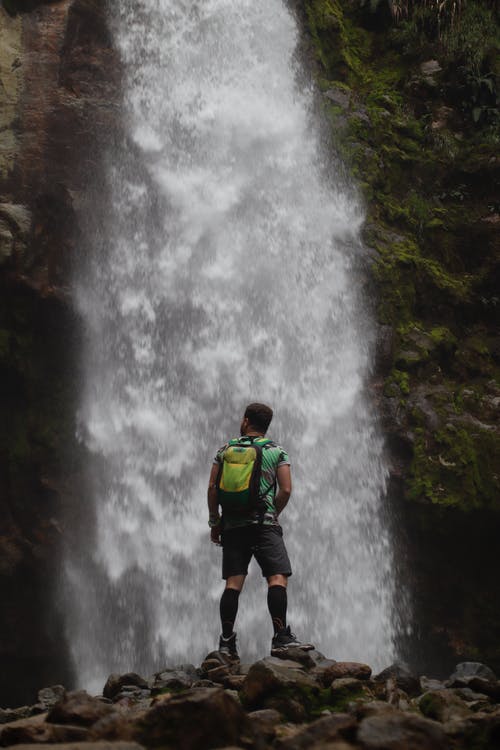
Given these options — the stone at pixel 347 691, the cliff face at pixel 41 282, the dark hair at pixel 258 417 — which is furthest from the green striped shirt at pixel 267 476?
the cliff face at pixel 41 282

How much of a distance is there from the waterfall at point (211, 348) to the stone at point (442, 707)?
487 cm

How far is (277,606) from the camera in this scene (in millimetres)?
5164

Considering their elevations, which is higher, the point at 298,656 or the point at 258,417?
the point at 258,417

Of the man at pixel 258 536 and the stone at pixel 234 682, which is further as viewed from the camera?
the man at pixel 258 536

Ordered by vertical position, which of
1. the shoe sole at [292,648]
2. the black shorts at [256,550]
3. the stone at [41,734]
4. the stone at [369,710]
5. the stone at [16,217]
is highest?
the stone at [16,217]

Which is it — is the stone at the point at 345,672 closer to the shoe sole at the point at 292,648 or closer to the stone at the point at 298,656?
the stone at the point at 298,656

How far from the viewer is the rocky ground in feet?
8.31

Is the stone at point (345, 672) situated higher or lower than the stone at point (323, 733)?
higher

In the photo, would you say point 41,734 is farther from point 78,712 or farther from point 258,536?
point 258,536

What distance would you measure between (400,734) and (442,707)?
1.31m

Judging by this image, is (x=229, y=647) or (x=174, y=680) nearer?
(x=174, y=680)

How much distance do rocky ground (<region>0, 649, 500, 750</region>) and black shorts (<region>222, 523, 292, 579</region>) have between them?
2.61 ft

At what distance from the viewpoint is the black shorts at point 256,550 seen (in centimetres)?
525

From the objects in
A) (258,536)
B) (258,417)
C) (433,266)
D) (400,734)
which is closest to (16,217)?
(433,266)
